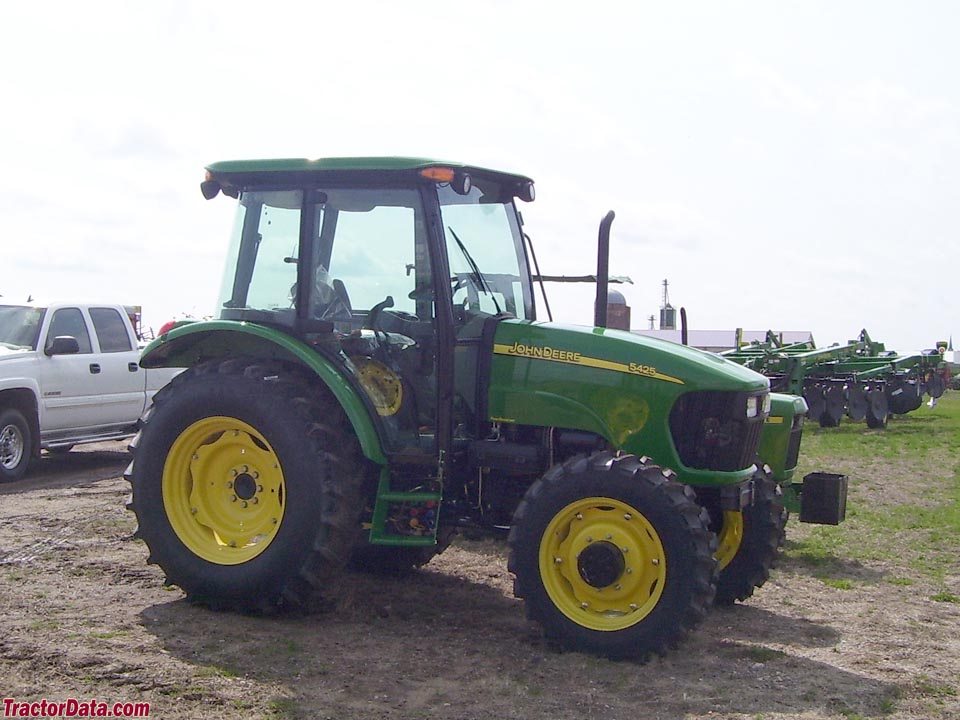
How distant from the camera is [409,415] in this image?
6078mm

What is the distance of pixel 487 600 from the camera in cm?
665

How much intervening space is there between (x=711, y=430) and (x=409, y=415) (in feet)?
Result: 5.31

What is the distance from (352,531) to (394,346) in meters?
1.03

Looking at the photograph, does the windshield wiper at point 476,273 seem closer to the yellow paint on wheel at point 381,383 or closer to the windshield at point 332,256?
the windshield at point 332,256

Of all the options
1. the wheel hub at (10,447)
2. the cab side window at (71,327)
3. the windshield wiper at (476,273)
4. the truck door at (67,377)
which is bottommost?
the wheel hub at (10,447)

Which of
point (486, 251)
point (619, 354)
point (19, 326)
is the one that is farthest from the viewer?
point (19, 326)

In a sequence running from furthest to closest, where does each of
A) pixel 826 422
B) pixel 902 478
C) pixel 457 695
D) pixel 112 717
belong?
pixel 826 422 < pixel 902 478 < pixel 457 695 < pixel 112 717

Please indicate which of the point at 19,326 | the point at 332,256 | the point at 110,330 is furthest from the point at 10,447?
the point at 332,256

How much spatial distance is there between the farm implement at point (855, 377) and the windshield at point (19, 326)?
10.6m

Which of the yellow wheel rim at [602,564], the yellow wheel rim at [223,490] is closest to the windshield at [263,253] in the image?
the yellow wheel rim at [223,490]

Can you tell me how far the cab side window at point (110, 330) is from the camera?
41.2 feet

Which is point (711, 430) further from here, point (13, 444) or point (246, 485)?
point (13, 444)

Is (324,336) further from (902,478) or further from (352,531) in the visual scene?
(902,478)

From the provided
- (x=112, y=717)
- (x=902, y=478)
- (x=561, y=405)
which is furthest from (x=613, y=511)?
(x=902, y=478)
